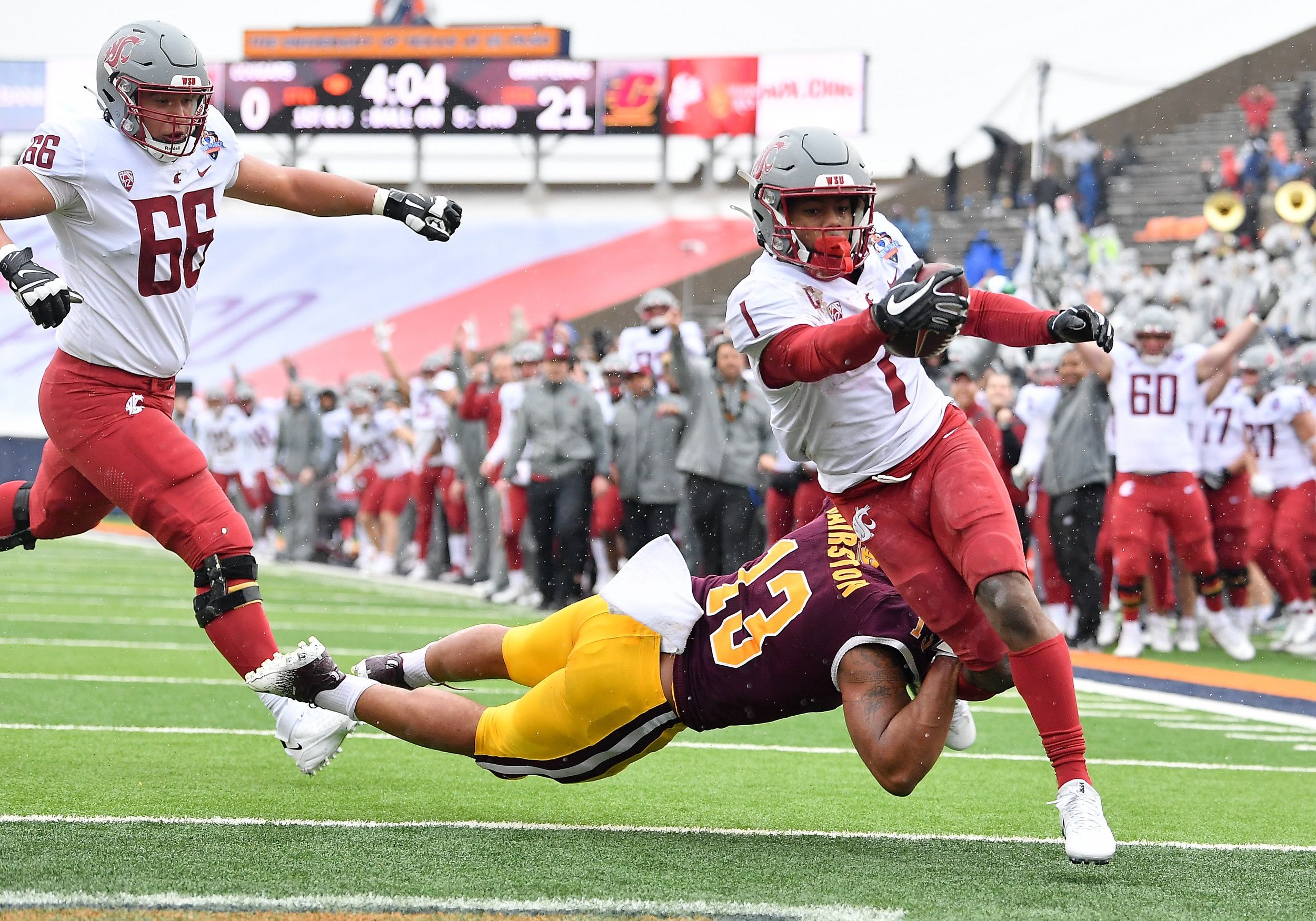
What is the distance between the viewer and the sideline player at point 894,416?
366 centimetres

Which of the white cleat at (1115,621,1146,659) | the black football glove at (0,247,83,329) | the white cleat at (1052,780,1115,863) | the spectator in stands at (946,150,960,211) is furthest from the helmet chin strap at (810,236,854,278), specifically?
the spectator in stands at (946,150,960,211)

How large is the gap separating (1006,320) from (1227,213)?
1594 cm

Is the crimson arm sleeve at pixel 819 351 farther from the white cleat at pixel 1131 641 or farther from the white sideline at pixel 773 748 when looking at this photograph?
the white cleat at pixel 1131 641

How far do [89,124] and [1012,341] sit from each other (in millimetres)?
2570

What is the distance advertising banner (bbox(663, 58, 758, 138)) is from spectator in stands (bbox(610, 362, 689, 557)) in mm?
17684

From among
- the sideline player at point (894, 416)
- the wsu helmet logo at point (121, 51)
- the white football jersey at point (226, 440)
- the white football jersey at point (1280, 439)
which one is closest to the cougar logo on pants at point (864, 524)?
the sideline player at point (894, 416)

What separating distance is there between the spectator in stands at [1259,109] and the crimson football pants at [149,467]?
1986 cm

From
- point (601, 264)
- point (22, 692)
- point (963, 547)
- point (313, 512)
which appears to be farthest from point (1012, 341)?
point (601, 264)

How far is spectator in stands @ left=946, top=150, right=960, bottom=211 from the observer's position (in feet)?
79.0

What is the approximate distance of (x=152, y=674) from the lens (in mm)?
6934

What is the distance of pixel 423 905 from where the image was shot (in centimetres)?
308

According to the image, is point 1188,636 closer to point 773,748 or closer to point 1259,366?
point 1259,366

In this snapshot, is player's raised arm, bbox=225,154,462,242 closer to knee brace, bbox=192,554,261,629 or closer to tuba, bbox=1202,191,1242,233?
knee brace, bbox=192,554,261,629

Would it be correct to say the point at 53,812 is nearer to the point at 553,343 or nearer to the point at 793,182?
the point at 793,182
